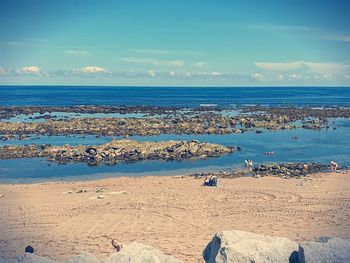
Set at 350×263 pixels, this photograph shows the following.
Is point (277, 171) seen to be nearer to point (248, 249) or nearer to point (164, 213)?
point (164, 213)

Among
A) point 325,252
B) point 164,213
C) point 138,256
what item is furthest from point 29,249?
point 325,252

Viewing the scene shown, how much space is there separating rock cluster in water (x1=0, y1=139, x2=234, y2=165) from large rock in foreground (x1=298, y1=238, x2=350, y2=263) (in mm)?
23356

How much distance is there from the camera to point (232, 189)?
72.9ft

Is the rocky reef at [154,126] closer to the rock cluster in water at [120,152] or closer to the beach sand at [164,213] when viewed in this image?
the rock cluster in water at [120,152]

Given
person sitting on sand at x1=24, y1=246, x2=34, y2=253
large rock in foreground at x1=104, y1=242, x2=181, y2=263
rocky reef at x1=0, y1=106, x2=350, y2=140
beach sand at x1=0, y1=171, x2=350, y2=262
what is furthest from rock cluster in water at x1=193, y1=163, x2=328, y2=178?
rocky reef at x1=0, y1=106, x2=350, y2=140

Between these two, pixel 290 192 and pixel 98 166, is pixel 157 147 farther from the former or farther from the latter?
pixel 290 192

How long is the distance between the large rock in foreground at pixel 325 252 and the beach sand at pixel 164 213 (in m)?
4.53

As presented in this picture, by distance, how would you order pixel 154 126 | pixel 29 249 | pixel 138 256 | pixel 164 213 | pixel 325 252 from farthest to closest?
pixel 154 126 < pixel 164 213 < pixel 29 249 < pixel 138 256 < pixel 325 252

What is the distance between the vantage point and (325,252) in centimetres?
913

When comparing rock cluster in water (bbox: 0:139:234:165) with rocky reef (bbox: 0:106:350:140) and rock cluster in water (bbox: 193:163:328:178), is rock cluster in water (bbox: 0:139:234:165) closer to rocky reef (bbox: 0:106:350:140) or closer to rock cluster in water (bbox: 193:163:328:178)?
rock cluster in water (bbox: 193:163:328:178)

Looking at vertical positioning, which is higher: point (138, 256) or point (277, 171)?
point (138, 256)

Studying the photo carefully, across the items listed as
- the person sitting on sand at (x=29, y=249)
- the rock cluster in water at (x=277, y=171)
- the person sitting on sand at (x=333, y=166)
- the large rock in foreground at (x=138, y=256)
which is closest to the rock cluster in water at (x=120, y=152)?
the rock cluster in water at (x=277, y=171)

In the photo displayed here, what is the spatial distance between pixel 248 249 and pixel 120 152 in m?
25.0

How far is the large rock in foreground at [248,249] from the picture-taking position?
934 centimetres
